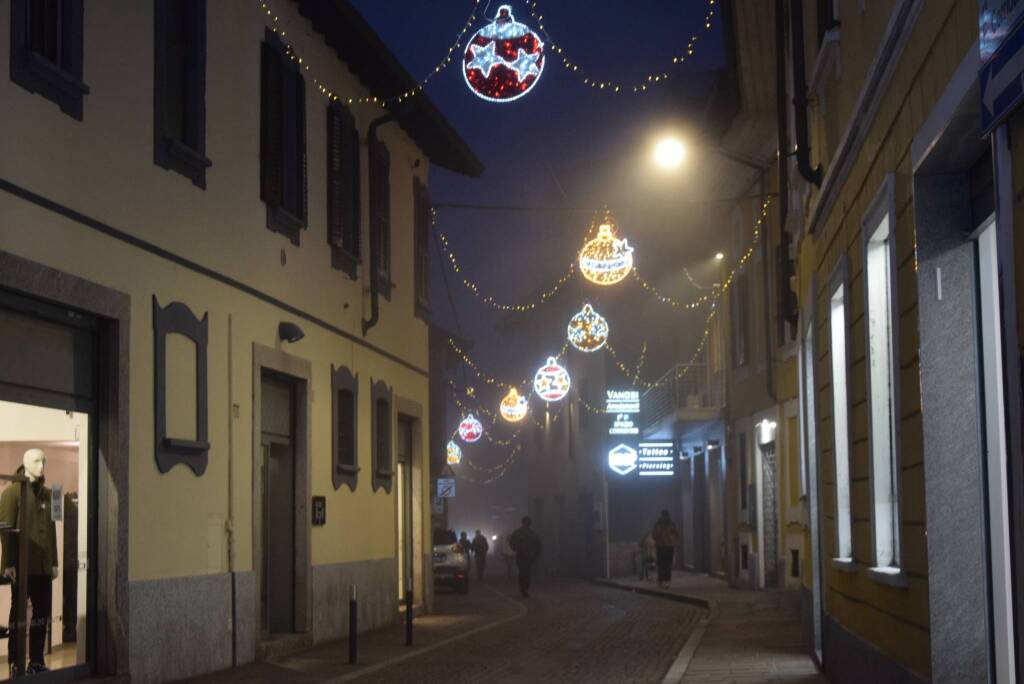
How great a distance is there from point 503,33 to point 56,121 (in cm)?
455

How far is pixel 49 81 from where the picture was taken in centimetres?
1187

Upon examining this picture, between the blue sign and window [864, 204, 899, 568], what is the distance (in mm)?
4436

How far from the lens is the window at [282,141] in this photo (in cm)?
1780

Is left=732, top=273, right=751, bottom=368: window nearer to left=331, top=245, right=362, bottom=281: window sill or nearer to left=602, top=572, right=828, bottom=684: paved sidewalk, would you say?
left=602, top=572, right=828, bottom=684: paved sidewalk

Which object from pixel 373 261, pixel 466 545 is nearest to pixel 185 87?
pixel 373 261

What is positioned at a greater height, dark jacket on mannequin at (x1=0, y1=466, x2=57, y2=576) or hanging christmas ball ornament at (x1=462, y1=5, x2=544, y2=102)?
hanging christmas ball ornament at (x1=462, y1=5, x2=544, y2=102)

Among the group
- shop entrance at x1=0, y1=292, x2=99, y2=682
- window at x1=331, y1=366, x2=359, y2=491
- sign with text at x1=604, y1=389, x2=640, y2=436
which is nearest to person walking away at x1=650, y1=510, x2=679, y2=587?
sign with text at x1=604, y1=389, x2=640, y2=436

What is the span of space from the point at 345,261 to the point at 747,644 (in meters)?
7.37

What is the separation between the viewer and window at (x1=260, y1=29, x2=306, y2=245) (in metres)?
17.8

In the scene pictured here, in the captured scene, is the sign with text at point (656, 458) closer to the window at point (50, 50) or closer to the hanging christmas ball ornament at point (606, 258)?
the hanging christmas ball ornament at point (606, 258)

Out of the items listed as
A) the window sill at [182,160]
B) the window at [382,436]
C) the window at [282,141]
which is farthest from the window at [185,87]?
the window at [382,436]

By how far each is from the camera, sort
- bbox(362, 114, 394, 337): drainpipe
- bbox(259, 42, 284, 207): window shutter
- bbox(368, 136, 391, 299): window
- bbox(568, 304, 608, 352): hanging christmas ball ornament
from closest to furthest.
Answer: bbox(259, 42, 284, 207): window shutter → bbox(362, 114, 394, 337): drainpipe → bbox(368, 136, 391, 299): window → bbox(568, 304, 608, 352): hanging christmas ball ornament

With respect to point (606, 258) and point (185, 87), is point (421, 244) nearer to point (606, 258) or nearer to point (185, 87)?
point (606, 258)

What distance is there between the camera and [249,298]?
17078 mm
